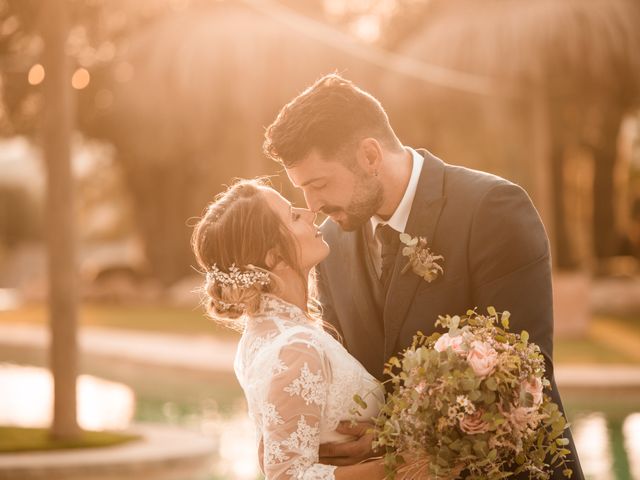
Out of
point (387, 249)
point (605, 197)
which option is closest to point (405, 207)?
point (387, 249)

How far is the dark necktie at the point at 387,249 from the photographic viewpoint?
3502mm

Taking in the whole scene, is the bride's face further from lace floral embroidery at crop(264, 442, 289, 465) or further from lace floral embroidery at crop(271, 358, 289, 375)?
lace floral embroidery at crop(264, 442, 289, 465)

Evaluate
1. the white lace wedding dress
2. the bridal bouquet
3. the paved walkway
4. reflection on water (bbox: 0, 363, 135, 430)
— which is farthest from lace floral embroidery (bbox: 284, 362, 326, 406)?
the paved walkway

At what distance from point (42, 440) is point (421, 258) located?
751cm

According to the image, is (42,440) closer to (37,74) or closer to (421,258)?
(37,74)

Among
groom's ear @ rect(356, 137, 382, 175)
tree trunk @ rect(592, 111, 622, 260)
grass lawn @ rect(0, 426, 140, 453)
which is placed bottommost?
groom's ear @ rect(356, 137, 382, 175)

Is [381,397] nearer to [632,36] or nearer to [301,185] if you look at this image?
[301,185]

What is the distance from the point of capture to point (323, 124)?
3.45 m

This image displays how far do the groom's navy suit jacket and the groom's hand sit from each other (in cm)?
27

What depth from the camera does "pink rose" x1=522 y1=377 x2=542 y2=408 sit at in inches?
113

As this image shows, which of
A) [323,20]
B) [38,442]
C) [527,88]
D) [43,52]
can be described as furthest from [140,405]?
[323,20]

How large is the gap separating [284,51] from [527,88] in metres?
6.78

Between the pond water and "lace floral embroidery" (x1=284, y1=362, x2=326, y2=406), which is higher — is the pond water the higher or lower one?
the higher one

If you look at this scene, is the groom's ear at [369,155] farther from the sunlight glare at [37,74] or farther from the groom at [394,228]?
the sunlight glare at [37,74]
